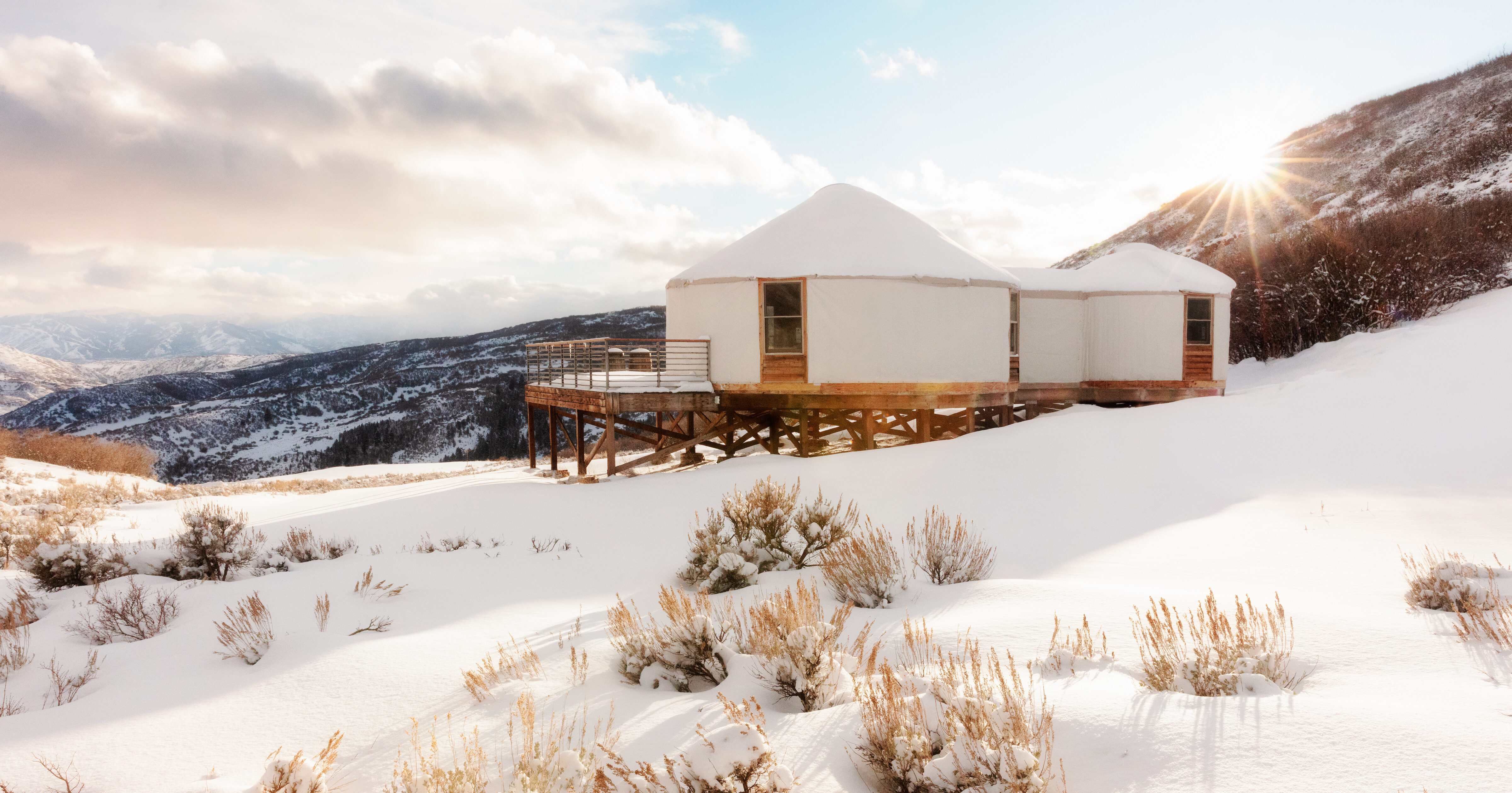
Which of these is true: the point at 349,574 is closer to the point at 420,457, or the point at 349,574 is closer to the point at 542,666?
the point at 542,666

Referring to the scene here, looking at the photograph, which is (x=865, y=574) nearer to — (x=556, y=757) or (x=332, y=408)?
(x=556, y=757)

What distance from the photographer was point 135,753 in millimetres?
3090

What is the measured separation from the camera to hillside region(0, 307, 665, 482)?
51.7 m

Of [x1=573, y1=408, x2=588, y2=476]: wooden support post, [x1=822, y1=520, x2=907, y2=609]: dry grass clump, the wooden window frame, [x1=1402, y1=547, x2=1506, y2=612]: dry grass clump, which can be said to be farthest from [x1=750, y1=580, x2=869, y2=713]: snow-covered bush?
[x1=573, y1=408, x2=588, y2=476]: wooden support post

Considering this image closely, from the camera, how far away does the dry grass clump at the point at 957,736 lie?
2.16 m

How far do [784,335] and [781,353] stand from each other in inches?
19.0

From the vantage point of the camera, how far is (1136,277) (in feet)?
52.3

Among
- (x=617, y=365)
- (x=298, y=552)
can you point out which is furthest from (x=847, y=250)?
(x=298, y=552)

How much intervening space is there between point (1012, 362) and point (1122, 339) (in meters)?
3.11

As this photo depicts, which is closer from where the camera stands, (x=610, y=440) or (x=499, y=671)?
(x=499, y=671)

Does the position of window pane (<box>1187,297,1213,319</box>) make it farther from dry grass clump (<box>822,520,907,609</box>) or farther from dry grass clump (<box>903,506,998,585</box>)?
dry grass clump (<box>822,520,907,609</box>)

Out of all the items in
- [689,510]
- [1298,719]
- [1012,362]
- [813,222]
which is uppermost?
[813,222]

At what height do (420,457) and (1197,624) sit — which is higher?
(1197,624)

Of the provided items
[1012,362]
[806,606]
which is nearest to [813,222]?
[1012,362]
